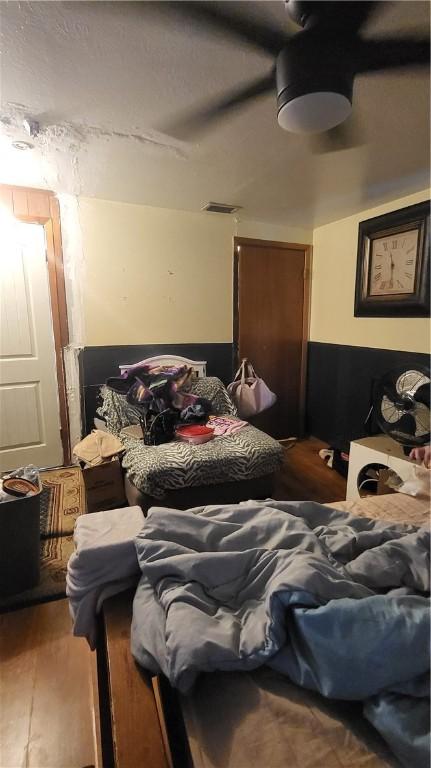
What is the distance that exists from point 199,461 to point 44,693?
3.35ft

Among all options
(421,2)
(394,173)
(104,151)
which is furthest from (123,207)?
(421,2)

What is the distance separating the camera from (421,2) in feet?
3.18

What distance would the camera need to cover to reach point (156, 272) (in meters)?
2.77

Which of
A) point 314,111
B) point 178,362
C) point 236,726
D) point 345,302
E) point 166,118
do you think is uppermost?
point 166,118

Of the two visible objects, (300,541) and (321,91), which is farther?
(321,91)

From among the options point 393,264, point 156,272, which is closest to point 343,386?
point 393,264

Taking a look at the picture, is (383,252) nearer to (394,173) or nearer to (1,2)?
(394,173)

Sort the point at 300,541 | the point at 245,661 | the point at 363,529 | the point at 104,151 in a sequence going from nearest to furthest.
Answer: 1. the point at 245,661
2. the point at 300,541
3. the point at 363,529
4. the point at 104,151

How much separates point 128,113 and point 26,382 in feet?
6.08

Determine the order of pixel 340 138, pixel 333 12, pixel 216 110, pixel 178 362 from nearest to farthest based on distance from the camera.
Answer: pixel 333 12 < pixel 216 110 < pixel 340 138 < pixel 178 362

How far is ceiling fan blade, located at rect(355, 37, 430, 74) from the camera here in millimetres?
1063

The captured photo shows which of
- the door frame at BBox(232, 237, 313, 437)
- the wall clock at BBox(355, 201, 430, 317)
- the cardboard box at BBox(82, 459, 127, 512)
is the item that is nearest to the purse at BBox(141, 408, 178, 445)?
the cardboard box at BBox(82, 459, 127, 512)

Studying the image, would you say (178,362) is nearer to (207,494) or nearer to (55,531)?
(207,494)

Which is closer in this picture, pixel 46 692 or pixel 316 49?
pixel 316 49
